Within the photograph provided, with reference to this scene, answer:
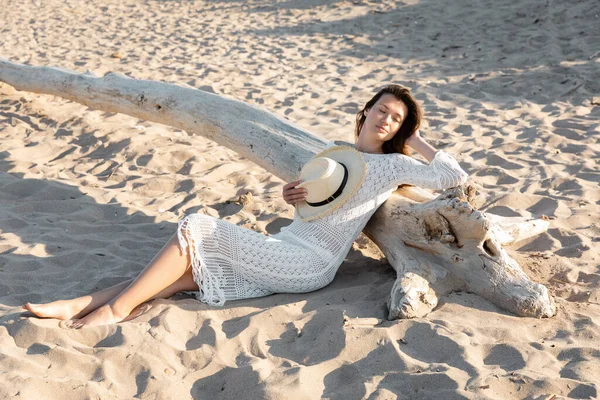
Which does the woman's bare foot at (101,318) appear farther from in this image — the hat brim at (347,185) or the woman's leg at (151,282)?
the hat brim at (347,185)

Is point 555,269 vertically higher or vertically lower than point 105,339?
higher

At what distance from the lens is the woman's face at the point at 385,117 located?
375cm

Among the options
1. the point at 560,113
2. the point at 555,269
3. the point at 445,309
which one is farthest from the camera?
the point at 560,113

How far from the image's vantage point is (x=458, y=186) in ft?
11.5

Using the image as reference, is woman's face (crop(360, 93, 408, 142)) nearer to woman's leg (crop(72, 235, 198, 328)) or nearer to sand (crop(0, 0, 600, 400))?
sand (crop(0, 0, 600, 400))

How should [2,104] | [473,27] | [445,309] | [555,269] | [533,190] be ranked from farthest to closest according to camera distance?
[473,27] → [2,104] → [533,190] → [555,269] → [445,309]

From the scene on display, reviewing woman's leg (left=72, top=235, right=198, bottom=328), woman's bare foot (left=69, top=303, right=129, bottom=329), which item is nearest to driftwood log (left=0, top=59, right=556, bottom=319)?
woman's leg (left=72, top=235, right=198, bottom=328)

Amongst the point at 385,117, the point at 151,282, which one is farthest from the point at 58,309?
the point at 385,117

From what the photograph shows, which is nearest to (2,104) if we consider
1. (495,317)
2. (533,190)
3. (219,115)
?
(219,115)

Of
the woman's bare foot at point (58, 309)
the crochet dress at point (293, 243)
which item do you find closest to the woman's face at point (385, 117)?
the crochet dress at point (293, 243)

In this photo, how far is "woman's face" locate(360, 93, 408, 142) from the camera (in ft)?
12.3

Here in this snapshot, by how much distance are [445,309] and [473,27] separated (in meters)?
7.17

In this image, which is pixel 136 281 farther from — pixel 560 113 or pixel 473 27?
pixel 473 27

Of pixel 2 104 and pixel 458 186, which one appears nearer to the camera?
pixel 458 186
